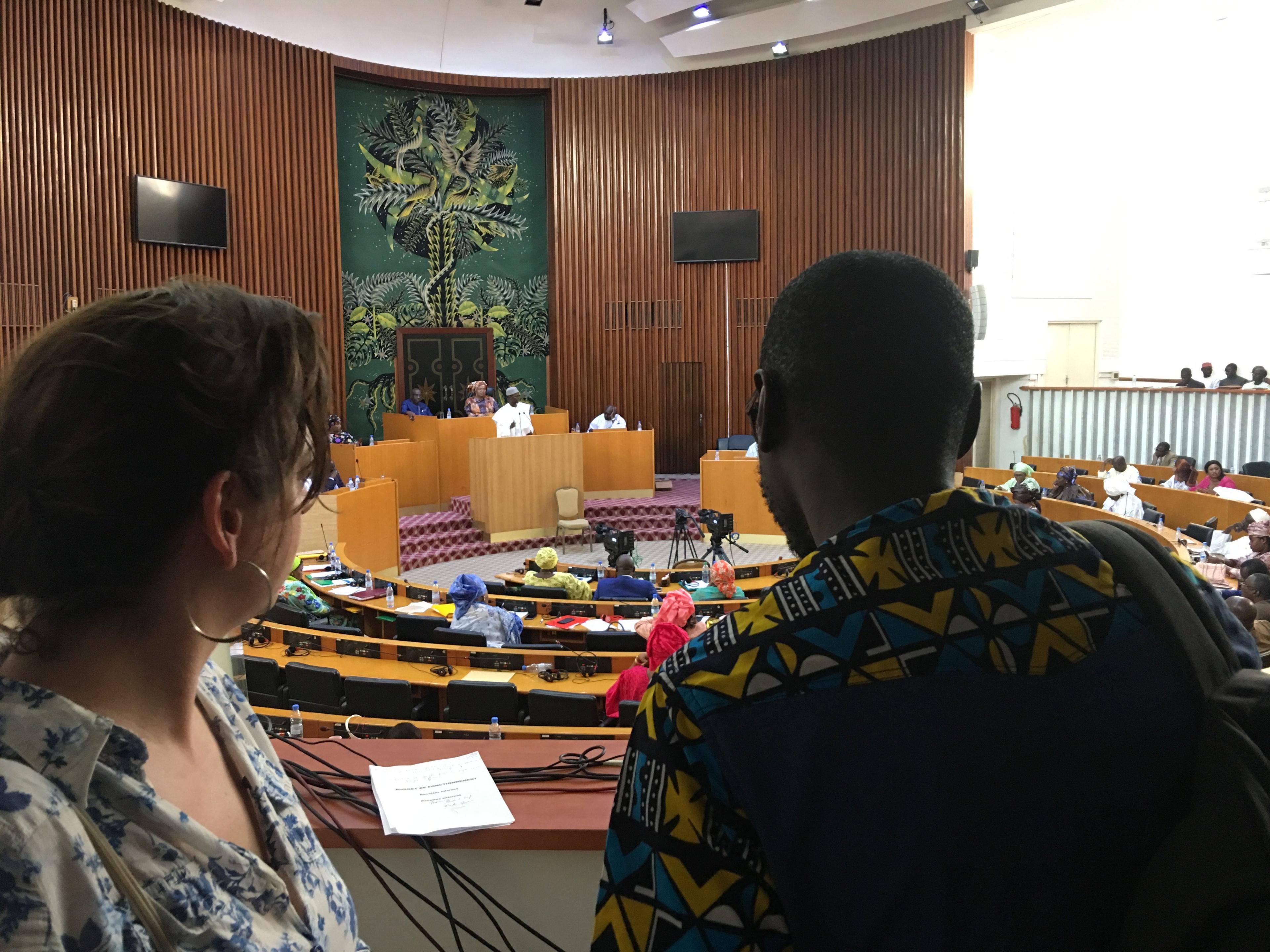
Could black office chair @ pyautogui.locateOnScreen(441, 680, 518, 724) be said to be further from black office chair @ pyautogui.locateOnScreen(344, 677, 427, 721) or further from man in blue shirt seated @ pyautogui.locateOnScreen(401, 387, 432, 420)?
Result: man in blue shirt seated @ pyautogui.locateOnScreen(401, 387, 432, 420)

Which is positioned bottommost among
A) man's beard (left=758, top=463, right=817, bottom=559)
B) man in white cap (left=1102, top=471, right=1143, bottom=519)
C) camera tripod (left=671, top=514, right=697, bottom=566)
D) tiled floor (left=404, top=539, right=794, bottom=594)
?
tiled floor (left=404, top=539, right=794, bottom=594)

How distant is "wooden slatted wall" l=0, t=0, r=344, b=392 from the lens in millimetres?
11148

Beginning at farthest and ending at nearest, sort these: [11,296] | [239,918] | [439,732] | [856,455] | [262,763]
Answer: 1. [11,296]
2. [439,732]
3. [262,763]
4. [856,455]
5. [239,918]

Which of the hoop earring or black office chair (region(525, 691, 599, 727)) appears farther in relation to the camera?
black office chair (region(525, 691, 599, 727))

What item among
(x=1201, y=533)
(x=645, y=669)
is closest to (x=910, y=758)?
(x=645, y=669)

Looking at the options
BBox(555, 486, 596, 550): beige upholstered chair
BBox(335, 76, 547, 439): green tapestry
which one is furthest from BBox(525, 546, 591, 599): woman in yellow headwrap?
BBox(335, 76, 547, 439): green tapestry

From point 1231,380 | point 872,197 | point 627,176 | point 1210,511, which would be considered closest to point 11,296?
point 627,176

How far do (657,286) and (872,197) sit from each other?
3702 mm

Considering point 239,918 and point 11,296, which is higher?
point 11,296

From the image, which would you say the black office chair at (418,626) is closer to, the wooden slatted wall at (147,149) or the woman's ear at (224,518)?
the woman's ear at (224,518)

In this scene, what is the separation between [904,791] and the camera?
0.82 m

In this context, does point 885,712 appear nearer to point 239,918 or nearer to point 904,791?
point 904,791

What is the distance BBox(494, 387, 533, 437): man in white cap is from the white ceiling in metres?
5.95

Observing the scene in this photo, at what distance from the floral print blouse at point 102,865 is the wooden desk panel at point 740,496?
11.7 m
